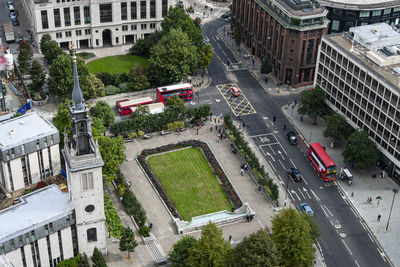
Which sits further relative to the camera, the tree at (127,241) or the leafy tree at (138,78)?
the leafy tree at (138,78)

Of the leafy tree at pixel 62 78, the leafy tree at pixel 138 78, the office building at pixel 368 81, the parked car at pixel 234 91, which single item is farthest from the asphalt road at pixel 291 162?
the leafy tree at pixel 62 78

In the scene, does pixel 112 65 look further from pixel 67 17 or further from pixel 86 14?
pixel 67 17

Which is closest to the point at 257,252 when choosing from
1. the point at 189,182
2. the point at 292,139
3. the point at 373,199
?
the point at 189,182

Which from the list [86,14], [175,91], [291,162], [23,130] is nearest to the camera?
[23,130]

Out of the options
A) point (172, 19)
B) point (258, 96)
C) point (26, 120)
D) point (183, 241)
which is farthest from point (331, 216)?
point (172, 19)

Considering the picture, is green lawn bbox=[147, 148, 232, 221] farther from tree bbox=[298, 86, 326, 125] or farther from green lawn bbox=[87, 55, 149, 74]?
green lawn bbox=[87, 55, 149, 74]

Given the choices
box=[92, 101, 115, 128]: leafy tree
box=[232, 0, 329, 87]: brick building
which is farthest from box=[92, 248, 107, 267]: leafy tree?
box=[232, 0, 329, 87]: brick building

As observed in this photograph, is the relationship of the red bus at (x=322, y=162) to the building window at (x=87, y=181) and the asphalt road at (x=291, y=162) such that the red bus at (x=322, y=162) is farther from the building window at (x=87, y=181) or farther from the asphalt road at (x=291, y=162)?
the building window at (x=87, y=181)

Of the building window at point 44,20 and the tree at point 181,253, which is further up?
the building window at point 44,20
